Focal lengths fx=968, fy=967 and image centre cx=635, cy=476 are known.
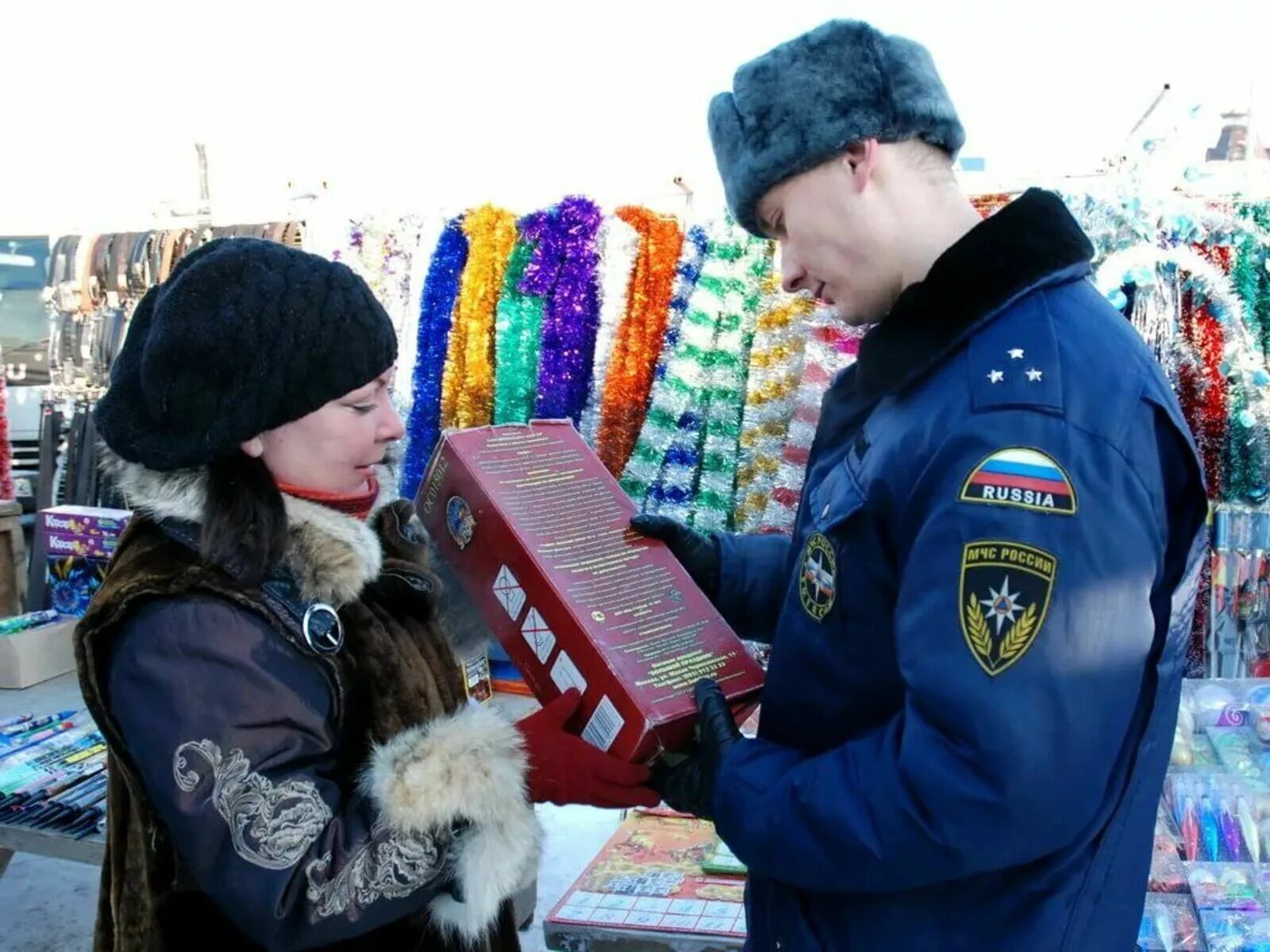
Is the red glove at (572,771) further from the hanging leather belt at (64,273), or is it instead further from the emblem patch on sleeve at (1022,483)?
the hanging leather belt at (64,273)

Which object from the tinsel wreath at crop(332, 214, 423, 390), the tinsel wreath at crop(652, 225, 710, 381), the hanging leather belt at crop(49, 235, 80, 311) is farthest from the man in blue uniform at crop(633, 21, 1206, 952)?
the hanging leather belt at crop(49, 235, 80, 311)

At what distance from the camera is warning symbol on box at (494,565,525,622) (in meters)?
1.51

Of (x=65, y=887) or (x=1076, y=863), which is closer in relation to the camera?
(x=1076, y=863)

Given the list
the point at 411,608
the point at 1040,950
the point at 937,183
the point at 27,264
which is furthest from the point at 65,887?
the point at 27,264

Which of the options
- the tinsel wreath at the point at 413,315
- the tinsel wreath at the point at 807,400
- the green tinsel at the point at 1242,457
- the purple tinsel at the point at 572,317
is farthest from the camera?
the tinsel wreath at the point at 413,315

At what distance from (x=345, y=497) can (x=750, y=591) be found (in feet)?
2.43

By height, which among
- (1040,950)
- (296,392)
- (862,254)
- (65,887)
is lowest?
(65,887)

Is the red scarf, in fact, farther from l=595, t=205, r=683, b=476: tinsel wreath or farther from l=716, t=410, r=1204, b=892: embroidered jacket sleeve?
l=595, t=205, r=683, b=476: tinsel wreath

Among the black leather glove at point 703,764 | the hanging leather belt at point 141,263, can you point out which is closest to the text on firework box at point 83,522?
the hanging leather belt at point 141,263

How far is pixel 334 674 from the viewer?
52.2 inches

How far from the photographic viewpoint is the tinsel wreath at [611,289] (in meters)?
3.89

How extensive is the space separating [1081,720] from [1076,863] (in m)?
0.25

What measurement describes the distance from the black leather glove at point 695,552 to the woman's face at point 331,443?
505 mm

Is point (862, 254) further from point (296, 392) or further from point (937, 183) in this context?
point (296, 392)
